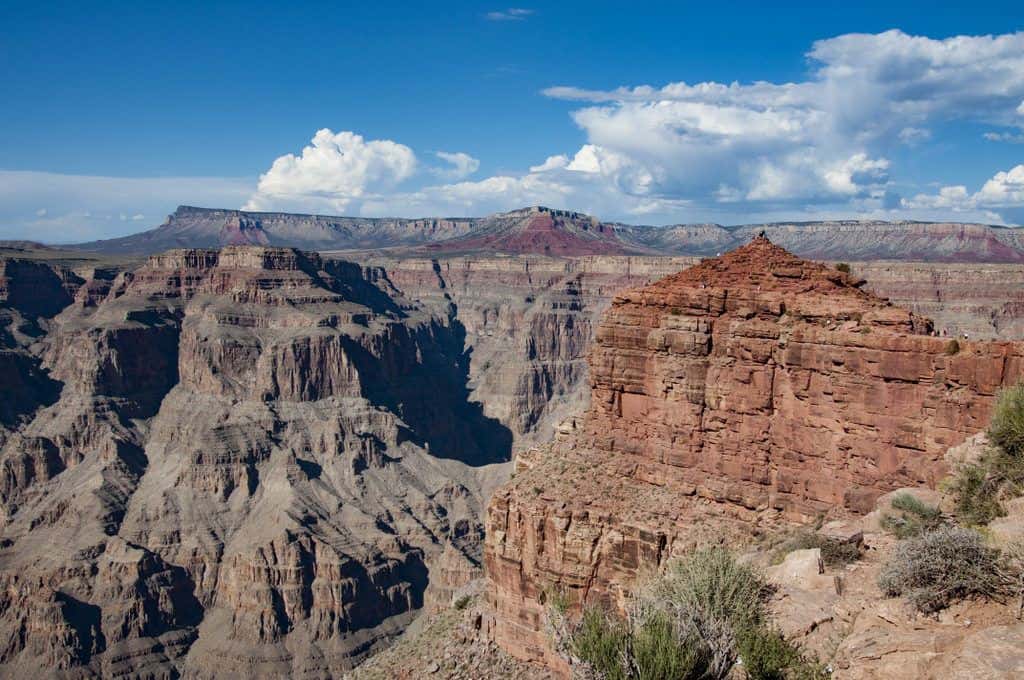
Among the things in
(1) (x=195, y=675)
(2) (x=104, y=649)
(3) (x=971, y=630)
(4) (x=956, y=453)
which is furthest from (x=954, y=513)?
(2) (x=104, y=649)

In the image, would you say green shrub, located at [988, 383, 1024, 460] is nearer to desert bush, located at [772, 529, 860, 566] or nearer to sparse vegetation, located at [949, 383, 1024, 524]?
sparse vegetation, located at [949, 383, 1024, 524]


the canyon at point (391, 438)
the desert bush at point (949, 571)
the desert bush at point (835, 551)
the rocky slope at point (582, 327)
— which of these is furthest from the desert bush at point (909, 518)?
the rocky slope at point (582, 327)

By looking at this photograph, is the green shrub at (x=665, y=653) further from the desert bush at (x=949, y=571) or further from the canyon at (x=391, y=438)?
the canyon at (x=391, y=438)

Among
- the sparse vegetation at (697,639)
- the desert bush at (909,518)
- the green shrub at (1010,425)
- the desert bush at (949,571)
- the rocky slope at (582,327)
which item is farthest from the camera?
the rocky slope at (582,327)

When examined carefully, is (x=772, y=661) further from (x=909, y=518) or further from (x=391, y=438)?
(x=391, y=438)

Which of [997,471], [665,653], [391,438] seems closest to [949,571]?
[665,653]

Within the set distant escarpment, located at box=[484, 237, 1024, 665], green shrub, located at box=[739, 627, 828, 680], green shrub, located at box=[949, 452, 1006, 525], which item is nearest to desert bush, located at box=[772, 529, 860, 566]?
green shrub, located at box=[949, 452, 1006, 525]

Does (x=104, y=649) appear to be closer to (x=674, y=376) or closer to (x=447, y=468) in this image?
(x=447, y=468)
